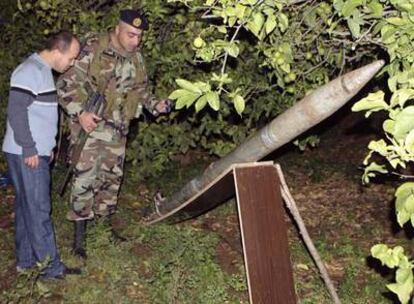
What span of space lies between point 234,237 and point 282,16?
158 inches

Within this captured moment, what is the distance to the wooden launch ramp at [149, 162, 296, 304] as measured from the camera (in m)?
4.04

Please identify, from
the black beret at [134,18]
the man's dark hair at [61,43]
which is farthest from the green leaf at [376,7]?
the black beret at [134,18]

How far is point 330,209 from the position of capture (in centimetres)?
707

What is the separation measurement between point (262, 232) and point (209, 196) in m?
0.74

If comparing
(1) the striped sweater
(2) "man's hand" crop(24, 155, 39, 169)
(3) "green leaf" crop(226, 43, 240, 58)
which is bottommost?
(2) "man's hand" crop(24, 155, 39, 169)

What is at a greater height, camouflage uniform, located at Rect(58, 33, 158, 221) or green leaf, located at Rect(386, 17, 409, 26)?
green leaf, located at Rect(386, 17, 409, 26)

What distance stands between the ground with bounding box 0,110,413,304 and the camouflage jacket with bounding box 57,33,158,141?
120 centimetres

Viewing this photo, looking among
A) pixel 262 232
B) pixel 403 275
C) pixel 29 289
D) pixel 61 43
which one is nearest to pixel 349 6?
pixel 403 275

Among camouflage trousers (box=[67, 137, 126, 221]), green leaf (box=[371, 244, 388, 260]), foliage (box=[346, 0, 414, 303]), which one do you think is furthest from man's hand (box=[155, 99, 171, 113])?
green leaf (box=[371, 244, 388, 260])

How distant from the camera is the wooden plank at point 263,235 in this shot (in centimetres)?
404

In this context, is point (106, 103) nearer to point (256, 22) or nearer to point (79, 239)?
point (79, 239)

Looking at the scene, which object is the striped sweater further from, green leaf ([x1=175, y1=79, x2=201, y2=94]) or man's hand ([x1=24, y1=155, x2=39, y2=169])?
green leaf ([x1=175, y1=79, x2=201, y2=94])

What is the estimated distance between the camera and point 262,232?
4086 mm

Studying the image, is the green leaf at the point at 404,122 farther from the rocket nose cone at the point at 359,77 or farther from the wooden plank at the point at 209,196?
the wooden plank at the point at 209,196
